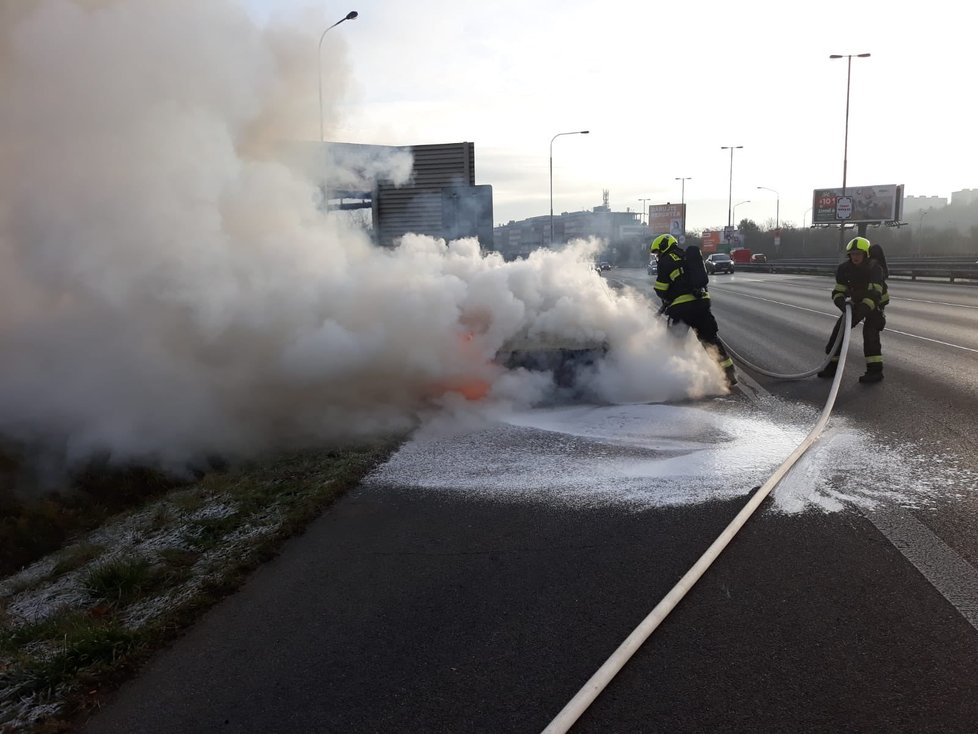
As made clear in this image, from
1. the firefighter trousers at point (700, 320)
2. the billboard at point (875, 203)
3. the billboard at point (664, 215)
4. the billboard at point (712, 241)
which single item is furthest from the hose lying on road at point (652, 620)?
the billboard at point (664, 215)

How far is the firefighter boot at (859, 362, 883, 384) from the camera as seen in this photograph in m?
8.95

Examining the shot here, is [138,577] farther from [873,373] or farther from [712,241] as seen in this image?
[712,241]

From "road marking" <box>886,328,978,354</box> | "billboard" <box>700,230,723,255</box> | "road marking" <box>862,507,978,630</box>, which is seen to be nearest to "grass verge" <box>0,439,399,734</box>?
"road marking" <box>862,507,978,630</box>

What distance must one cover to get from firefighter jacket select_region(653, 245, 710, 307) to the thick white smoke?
2.83 metres

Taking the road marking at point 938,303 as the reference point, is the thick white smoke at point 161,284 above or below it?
above

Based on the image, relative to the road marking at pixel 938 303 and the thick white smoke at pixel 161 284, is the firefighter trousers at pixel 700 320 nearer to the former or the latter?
the thick white smoke at pixel 161 284

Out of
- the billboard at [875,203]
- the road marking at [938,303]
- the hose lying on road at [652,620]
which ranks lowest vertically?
the road marking at [938,303]

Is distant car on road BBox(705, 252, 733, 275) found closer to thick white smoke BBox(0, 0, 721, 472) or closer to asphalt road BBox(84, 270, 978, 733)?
thick white smoke BBox(0, 0, 721, 472)

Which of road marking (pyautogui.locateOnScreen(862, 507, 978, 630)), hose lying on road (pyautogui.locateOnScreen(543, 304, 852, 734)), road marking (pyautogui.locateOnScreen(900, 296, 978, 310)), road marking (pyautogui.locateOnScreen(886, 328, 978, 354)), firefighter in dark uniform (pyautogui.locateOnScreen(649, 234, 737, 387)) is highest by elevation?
firefighter in dark uniform (pyautogui.locateOnScreen(649, 234, 737, 387))

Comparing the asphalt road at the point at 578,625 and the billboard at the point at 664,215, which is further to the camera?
the billboard at the point at 664,215

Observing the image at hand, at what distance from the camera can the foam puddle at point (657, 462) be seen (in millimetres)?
4996

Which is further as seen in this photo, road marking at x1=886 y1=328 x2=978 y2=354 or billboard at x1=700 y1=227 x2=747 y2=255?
billboard at x1=700 y1=227 x2=747 y2=255

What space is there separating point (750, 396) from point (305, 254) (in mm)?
5178

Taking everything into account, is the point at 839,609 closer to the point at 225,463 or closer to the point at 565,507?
the point at 565,507
